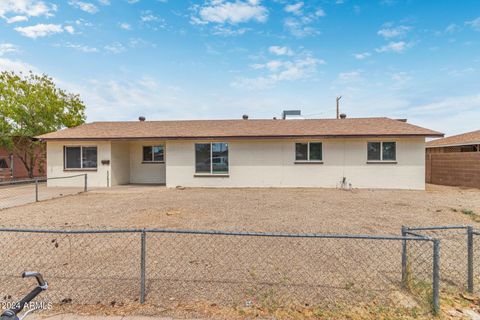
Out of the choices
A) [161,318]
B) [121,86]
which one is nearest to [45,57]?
[121,86]

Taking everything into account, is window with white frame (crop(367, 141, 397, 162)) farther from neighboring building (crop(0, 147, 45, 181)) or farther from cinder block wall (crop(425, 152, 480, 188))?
neighboring building (crop(0, 147, 45, 181))

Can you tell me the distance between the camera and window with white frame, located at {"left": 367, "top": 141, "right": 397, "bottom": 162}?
43.5 ft

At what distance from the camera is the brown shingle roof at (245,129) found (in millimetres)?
13297

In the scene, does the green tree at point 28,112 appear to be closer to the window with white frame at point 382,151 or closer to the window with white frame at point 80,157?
the window with white frame at point 80,157

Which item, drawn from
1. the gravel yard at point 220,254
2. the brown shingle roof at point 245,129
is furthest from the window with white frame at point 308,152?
the gravel yard at point 220,254

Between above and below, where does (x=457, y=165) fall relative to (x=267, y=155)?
below

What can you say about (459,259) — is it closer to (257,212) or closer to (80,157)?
(257,212)

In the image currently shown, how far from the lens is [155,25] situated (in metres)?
12.7

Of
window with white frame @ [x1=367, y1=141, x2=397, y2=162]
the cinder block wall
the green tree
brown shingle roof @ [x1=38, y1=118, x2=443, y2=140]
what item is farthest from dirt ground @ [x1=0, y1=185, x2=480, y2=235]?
the green tree

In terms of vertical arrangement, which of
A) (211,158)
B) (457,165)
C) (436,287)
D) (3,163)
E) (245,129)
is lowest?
(436,287)

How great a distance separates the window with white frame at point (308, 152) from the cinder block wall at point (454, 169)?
8.44 m

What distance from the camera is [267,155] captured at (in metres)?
13.8

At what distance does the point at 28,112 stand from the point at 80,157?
8079 mm

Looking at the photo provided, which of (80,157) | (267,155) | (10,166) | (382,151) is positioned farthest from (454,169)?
(10,166)
